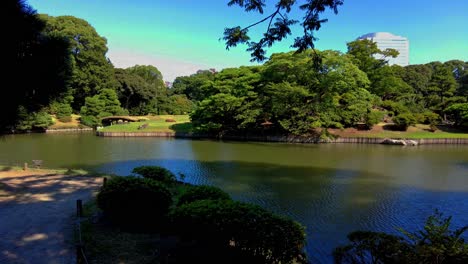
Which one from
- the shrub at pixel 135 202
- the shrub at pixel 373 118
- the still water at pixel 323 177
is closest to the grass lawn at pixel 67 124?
the still water at pixel 323 177

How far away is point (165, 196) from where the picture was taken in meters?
5.98

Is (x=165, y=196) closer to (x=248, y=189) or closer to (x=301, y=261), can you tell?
(x=301, y=261)

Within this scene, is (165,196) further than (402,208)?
No

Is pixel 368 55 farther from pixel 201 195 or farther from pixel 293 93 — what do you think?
pixel 201 195

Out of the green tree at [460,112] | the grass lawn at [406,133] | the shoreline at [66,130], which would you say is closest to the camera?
the grass lawn at [406,133]

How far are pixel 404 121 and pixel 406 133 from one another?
46.1 inches

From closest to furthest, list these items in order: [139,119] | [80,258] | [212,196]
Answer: [80,258], [212,196], [139,119]

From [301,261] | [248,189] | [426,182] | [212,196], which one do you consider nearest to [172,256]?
[212,196]

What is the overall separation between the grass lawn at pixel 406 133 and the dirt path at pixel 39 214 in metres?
24.8

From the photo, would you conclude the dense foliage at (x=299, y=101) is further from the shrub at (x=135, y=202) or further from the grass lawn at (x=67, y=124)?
the shrub at (x=135, y=202)

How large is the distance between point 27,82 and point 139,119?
39922 millimetres

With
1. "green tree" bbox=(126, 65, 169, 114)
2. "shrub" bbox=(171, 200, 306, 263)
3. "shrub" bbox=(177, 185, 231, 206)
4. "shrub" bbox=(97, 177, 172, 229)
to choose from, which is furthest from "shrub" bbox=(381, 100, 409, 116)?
"green tree" bbox=(126, 65, 169, 114)

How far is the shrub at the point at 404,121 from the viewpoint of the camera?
30339mm

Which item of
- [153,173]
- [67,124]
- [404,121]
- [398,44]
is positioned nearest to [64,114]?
[67,124]
